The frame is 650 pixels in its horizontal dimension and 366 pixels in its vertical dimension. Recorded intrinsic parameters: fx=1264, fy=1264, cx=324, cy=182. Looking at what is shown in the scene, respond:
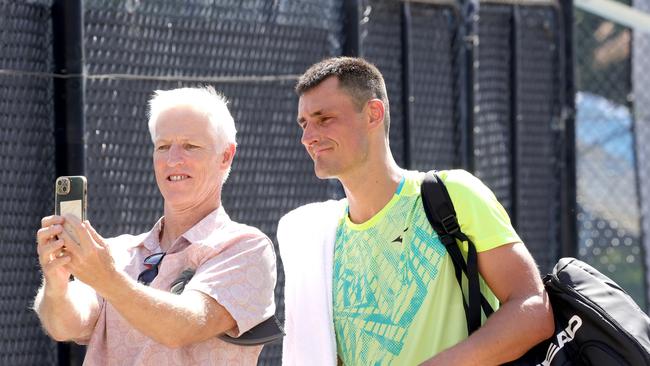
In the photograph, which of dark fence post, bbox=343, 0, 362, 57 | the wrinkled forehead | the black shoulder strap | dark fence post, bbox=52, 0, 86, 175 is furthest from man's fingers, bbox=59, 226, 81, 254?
dark fence post, bbox=343, 0, 362, 57

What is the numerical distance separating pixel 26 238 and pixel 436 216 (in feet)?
5.35

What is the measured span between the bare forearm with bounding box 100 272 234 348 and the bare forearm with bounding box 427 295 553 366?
2.22 feet

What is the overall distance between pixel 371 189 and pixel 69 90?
4.34ft

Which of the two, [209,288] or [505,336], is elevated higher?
[209,288]

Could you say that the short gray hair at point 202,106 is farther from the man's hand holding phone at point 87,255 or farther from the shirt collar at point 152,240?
the man's hand holding phone at point 87,255

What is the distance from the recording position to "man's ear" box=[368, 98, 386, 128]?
408 cm

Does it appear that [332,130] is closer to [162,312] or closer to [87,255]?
[162,312]

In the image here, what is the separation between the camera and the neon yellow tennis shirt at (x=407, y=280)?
3740 mm

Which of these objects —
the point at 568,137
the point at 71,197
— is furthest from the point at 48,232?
the point at 568,137

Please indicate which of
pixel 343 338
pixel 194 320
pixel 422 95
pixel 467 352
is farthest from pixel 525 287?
pixel 422 95

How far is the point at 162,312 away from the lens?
3.35 m

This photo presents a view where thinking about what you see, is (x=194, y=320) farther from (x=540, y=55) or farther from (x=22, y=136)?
(x=540, y=55)

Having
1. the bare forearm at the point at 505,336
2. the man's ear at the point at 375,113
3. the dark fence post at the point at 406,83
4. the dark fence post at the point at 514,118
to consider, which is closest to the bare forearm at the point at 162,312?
the bare forearm at the point at 505,336

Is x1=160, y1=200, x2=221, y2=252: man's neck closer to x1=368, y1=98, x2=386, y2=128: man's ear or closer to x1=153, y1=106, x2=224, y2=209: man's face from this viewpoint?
x1=153, y1=106, x2=224, y2=209: man's face
